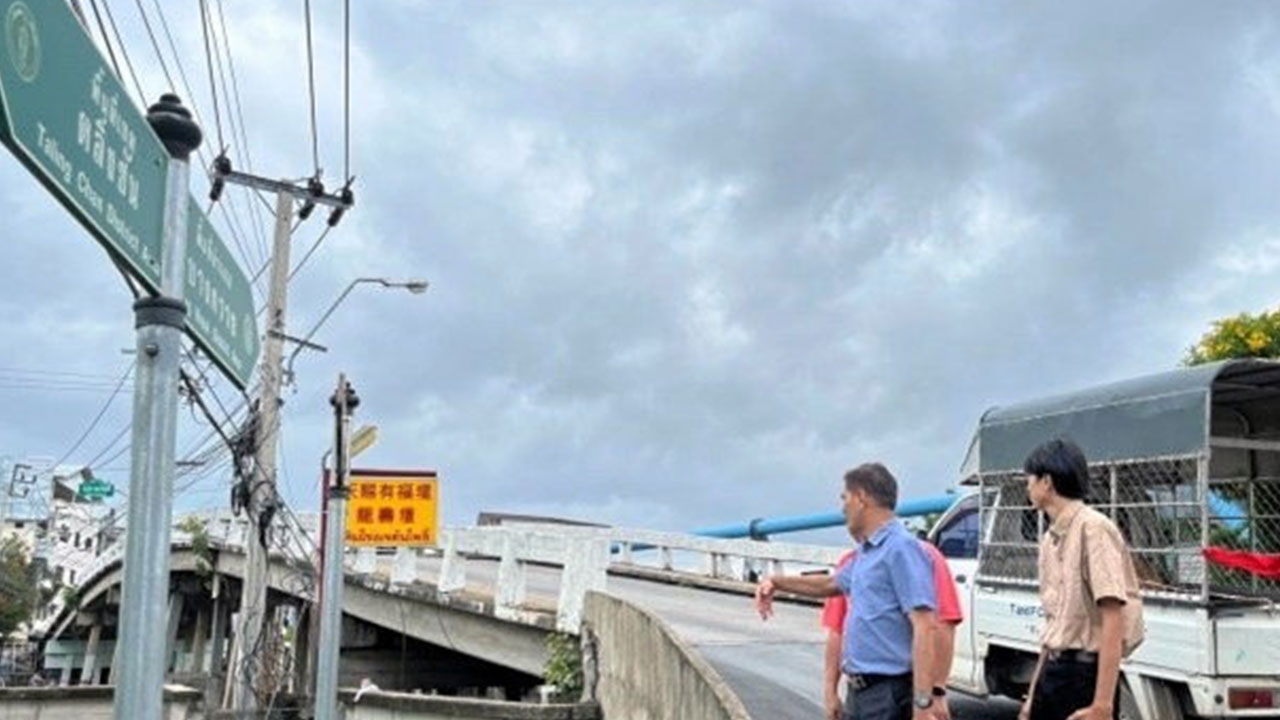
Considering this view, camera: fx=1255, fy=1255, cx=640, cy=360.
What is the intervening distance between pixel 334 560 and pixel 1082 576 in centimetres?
625

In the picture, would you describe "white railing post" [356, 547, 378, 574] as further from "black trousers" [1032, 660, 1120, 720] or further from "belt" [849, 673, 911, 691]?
"black trousers" [1032, 660, 1120, 720]

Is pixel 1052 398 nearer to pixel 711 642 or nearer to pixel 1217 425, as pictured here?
pixel 1217 425

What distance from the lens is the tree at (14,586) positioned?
2199 inches

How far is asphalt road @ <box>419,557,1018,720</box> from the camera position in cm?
1053

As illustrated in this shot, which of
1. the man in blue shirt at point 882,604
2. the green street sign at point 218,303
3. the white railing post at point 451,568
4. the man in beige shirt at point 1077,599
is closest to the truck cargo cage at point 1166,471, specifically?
the man in beige shirt at point 1077,599

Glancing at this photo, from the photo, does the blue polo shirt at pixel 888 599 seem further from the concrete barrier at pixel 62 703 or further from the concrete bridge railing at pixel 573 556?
the concrete barrier at pixel 62 703

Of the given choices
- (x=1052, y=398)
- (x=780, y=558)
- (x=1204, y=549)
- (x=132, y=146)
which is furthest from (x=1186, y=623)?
(x=780, y=558)

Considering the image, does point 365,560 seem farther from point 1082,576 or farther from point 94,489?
point 94,489

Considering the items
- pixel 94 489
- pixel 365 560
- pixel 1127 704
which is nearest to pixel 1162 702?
pixel 1127 704

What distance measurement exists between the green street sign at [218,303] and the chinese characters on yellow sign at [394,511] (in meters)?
11.1

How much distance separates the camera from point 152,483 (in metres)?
2.77

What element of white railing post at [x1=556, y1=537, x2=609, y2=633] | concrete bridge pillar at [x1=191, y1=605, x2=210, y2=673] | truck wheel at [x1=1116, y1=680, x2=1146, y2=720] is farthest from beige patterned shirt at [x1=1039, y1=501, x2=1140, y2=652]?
concrete bridge pillar at [x1=191, y1=605, x2=210, y2=673]

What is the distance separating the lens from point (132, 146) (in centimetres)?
→ 271

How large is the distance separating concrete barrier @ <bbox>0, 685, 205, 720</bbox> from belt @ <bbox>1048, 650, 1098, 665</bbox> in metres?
13.6
